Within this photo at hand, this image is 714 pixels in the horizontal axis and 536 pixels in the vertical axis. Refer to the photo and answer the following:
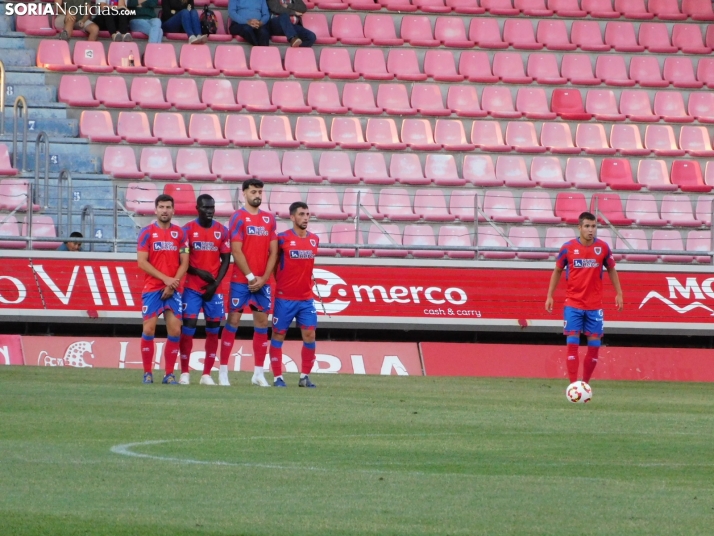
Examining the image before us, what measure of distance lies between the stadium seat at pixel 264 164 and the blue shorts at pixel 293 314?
755 centimetres

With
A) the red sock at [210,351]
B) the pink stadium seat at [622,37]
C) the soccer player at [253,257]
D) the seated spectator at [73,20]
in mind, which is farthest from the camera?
the pink stadium seat at [622,37]

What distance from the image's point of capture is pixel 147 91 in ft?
72.7

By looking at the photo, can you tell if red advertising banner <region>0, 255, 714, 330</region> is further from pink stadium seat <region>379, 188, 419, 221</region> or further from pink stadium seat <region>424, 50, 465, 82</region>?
pink stadium seat <region>424, 50, 465, 82</region>

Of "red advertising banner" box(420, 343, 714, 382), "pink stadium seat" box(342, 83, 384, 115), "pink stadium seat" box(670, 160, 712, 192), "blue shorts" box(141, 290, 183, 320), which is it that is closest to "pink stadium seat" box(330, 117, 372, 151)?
"pink stadium seat" box(342, 83, 384, 115)

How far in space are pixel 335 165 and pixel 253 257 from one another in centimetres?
781

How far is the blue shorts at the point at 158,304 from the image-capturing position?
44.5 feet

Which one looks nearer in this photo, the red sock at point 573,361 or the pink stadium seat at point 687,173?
the red sock at point 573,361

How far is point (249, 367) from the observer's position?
59.1ft

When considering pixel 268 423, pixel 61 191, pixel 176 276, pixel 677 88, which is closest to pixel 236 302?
pixel 176 276

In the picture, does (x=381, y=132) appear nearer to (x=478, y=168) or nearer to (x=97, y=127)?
(x=478, y=168)

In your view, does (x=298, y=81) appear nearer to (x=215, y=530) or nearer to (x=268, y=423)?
(x=268, y=423)

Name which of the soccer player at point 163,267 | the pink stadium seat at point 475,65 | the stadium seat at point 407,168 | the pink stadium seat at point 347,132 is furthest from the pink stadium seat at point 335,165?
the soccer player at point 163,267

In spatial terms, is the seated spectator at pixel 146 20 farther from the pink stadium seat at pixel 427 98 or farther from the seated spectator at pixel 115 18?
the pink stadium seat at pixel 427 98

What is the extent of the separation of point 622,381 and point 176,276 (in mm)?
6933
